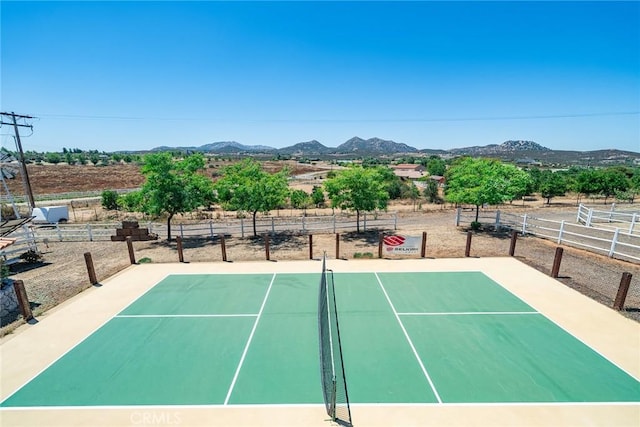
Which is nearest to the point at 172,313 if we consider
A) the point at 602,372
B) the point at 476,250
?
the point at 602,372

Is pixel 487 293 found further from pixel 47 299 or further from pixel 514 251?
pixel 47 299

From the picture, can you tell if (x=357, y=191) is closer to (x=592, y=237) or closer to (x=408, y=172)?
(x=592, y=237)

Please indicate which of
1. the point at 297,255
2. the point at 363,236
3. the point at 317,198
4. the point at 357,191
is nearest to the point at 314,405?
the point at 297,255

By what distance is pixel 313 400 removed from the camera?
6262mm

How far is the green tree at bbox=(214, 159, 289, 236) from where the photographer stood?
18.8 meters

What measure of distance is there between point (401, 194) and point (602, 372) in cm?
3862

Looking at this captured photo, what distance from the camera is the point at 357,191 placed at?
64.0ft

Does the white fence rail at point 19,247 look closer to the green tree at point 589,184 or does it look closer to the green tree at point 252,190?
the green tree at point 252,190

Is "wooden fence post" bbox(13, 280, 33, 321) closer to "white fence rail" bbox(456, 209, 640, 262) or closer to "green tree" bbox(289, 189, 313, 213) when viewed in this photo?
"green tree" bbox(289, 189, 313, 213)

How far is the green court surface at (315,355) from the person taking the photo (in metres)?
6.45

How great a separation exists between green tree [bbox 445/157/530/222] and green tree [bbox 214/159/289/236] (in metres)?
11.6

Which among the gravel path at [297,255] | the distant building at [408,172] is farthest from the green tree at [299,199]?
the distant building at [408,172]

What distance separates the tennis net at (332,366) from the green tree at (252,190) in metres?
9.55

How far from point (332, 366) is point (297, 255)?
30.5ft
